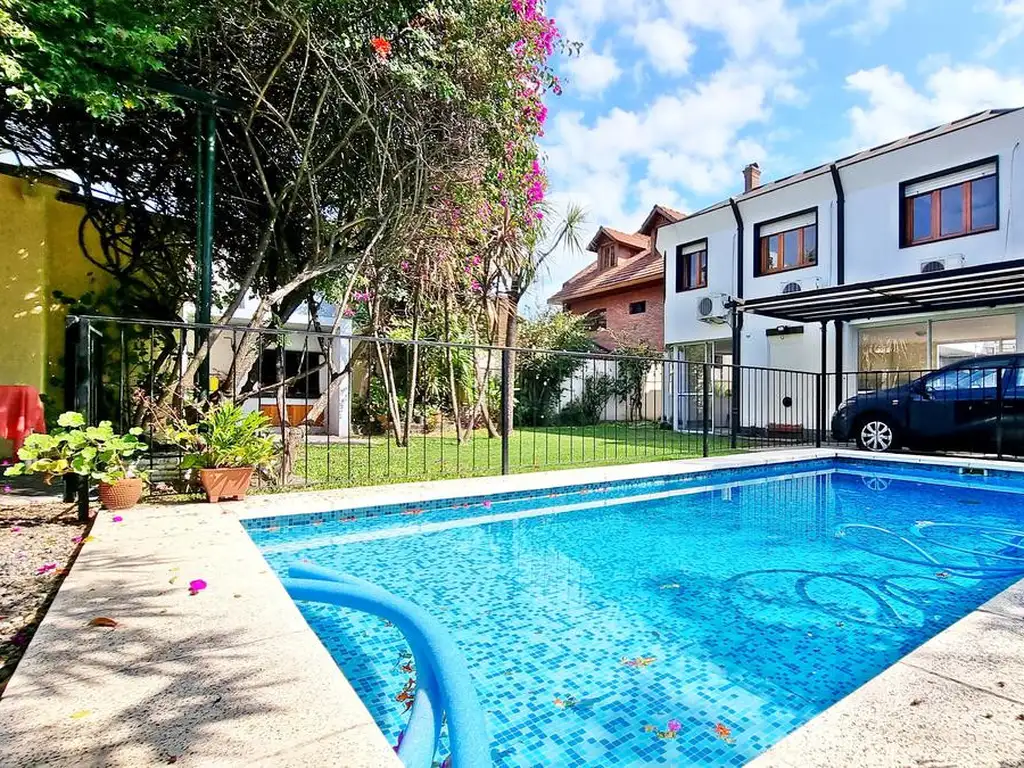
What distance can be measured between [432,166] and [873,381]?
9669 mm

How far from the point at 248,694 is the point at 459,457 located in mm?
6011

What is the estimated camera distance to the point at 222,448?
4.40 meters

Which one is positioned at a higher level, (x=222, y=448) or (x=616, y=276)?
(x=616, y=276)

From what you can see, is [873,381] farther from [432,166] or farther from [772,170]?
[432,166]

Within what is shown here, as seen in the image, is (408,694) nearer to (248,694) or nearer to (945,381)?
(248,694)

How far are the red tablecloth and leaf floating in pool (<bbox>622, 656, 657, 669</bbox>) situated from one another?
5.10 m

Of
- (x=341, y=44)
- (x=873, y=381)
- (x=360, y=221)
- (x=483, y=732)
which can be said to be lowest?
(x=483, y=732)

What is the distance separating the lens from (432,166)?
19.5 ft

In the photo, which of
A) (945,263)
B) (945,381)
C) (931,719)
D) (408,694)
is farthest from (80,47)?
(945,263)

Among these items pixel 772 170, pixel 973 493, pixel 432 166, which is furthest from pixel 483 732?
pixel 772 170

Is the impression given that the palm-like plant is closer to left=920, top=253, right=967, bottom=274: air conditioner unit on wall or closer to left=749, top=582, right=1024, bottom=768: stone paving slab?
left=920, top=253, right=967, bottom=274: air conditioner unit on wall

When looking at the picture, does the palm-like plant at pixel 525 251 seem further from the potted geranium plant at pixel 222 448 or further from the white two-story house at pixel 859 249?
the potted geranium plant at pixel 222 448

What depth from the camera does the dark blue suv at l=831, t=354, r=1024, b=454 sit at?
25.4 feet

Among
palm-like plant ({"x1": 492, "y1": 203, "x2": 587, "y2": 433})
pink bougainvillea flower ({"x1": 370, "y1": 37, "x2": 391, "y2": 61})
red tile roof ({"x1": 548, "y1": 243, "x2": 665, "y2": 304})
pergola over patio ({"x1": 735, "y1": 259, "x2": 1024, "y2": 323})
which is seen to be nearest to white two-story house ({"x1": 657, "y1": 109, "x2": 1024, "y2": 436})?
pergola over patio ({"x1": 735, "y1": 259, "x2": 1024, "y2": 323})
